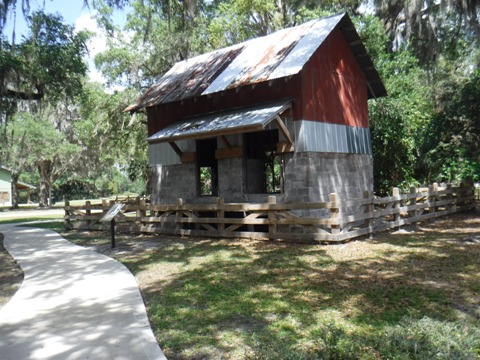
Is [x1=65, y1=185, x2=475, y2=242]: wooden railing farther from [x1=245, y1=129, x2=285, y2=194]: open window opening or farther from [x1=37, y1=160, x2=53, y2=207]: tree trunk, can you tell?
[x1=37, y1=160, x2=53, y2=207]: tree trunk

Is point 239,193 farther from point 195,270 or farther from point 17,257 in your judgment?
point 17,257

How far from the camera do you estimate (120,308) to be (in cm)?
621

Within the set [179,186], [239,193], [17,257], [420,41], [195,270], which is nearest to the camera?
[195,270]

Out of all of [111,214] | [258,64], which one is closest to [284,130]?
[258,64]

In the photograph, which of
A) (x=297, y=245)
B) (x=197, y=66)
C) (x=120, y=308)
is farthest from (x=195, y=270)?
(x=197, y=66)

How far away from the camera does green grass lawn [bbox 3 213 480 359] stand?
396cm

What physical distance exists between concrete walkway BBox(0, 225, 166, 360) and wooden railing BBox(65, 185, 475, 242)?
12.9 ft

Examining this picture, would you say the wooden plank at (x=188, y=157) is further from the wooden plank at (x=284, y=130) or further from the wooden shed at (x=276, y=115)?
the wooden plank at (x=284, y=130)

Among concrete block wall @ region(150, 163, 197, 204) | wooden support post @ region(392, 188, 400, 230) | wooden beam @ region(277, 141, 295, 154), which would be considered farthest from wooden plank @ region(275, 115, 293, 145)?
concrete block wall @ region(150, 163, 197, 204)

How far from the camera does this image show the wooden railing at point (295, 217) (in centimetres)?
1105

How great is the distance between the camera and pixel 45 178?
45531 mm

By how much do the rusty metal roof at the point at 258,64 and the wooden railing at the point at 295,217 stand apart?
397 cm

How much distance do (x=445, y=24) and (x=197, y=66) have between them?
18.9m

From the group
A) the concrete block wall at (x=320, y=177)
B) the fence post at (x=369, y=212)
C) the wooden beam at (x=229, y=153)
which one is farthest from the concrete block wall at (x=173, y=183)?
the fence post at (x=369, y=212)
